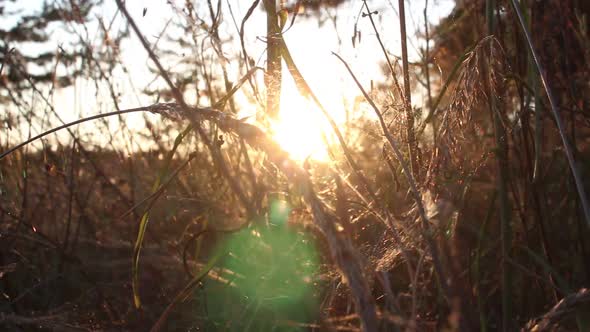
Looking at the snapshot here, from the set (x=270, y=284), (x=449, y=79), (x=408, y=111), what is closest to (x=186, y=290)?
(x=270, y=284)

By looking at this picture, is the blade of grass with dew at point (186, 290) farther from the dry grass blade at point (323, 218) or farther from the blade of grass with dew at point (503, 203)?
the blade of grass with dew at point (503, 203)

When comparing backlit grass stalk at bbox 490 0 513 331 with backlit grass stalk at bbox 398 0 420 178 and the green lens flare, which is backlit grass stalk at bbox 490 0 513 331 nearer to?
backlit grass stalk at bbox 398 0 420 178

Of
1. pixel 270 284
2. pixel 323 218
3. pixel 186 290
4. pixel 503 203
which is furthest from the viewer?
pixel 270 284

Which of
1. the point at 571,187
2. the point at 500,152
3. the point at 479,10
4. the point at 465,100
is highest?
the point at 479,10

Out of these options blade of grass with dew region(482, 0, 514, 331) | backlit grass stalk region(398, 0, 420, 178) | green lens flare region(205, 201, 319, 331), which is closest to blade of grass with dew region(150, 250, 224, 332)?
green lens flare region(205, 201, 319, 331)

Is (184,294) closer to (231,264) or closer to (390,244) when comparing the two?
(390,244)

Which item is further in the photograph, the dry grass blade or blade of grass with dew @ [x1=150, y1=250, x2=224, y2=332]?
blade of grass with dew @ [x1=150, y1=250, x2=224, y2=332]

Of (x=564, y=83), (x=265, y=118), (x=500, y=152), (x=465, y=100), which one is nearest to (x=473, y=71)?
(x=465, y=100)

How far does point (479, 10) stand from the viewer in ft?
7.12

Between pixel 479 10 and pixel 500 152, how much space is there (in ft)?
3.01

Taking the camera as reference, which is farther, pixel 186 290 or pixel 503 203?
pixel 503 203

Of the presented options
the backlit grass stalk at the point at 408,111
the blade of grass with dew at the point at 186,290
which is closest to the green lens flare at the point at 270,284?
the blade of grass with dew at the point at 186,290

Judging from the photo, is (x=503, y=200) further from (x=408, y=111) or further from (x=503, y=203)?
(x=408, y=111)

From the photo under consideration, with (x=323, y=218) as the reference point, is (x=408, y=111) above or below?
above
